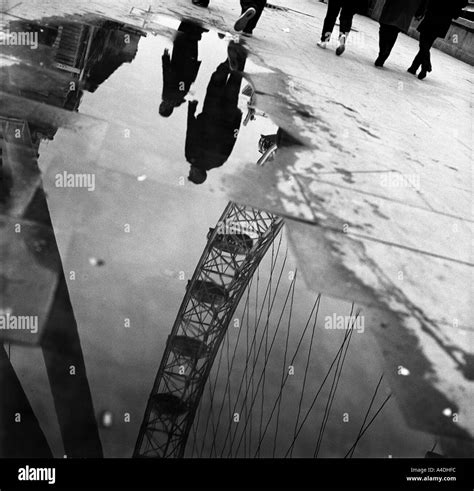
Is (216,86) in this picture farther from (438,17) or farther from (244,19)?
(438,17)

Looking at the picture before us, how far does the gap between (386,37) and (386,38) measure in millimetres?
33

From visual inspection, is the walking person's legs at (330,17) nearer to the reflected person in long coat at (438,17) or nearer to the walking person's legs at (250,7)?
the walking person's legs at (250,7)

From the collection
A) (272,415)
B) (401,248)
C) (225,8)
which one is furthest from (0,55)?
(225,8)

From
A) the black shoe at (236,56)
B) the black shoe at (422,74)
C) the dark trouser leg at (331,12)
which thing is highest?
the dark trouser leg at (331,12)

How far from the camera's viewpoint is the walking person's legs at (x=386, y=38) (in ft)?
35.3

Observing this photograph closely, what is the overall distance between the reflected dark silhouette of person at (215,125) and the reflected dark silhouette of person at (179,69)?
231 mm

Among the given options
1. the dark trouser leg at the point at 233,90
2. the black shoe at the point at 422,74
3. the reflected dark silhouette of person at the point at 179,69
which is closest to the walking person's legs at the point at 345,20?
the black shoe at the point at 422,74

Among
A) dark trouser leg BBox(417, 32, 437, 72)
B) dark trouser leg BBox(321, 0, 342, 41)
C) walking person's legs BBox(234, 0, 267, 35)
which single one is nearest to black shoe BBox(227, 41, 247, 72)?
walking person's legs BBox(234, 0, 267, 35)

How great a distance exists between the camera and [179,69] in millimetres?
7195

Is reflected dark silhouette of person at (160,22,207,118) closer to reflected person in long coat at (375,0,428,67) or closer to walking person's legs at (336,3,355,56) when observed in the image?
walking person's legs at (336,3,355,56)

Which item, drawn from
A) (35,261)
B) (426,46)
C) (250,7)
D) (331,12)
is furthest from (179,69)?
(426,46)

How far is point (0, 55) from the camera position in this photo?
5730mm

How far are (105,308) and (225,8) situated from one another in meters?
11.1

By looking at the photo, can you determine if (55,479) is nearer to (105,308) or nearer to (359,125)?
(105,308)
